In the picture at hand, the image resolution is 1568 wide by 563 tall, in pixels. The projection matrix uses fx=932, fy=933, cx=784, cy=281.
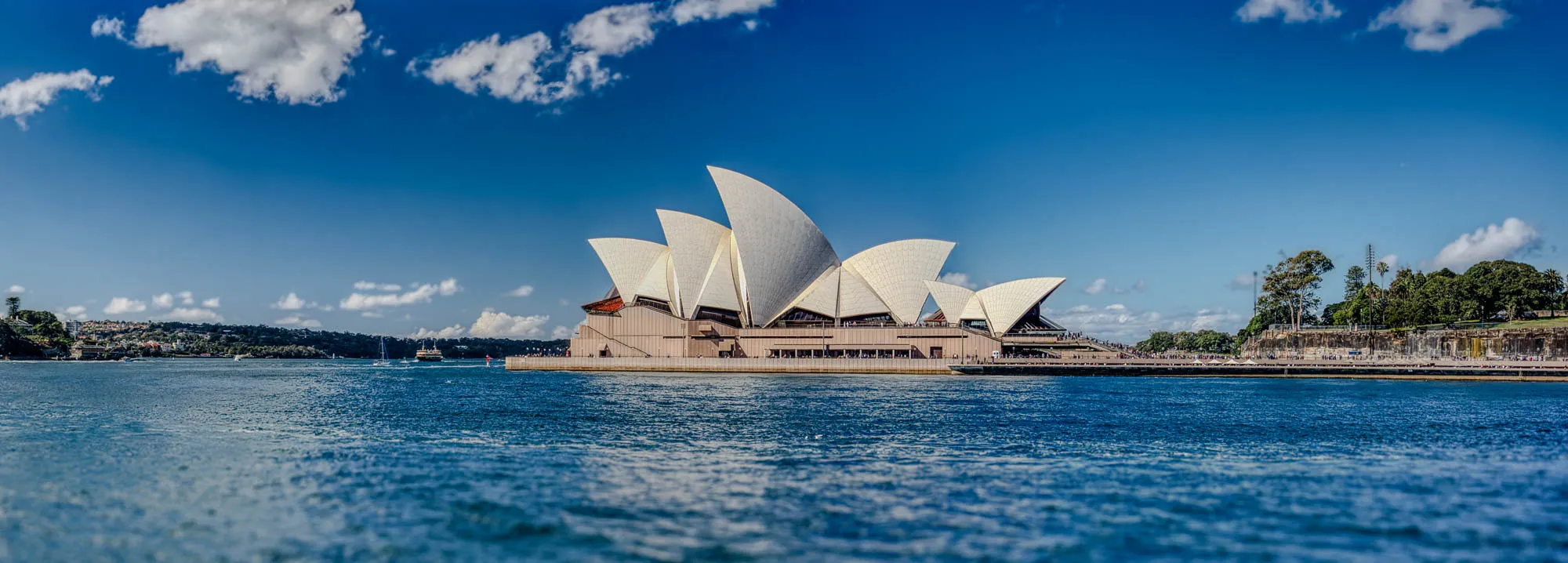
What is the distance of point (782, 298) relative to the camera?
65.4m

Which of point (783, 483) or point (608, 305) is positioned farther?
point (608, 305)

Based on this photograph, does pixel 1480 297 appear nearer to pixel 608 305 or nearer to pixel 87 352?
pixel 608 305

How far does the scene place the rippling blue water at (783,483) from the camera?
1001 centimetres

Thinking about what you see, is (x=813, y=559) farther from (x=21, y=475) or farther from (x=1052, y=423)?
(x=1052, y=423)

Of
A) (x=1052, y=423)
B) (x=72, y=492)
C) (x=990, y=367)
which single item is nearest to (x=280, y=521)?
(x=72, y=492)

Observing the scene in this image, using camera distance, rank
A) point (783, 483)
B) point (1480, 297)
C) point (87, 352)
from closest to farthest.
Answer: point (783, 483) → point (1480, 297) → point (87, 352)

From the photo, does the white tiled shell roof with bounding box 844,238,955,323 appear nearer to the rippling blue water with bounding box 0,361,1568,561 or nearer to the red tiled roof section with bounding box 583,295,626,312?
the red tiled roof section with bounding box 583,295,626,312

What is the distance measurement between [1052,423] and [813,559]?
1520cm

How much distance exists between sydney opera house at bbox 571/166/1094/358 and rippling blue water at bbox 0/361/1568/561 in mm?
35096

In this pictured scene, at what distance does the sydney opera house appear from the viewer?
206ft

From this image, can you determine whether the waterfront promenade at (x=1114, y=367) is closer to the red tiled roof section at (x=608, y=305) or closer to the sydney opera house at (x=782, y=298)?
the sydney opera house at (x=782, y=298)

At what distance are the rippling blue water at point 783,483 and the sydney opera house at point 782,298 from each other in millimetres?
35096

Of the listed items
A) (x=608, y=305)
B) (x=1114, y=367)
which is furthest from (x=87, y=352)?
(x=1114, y=367)

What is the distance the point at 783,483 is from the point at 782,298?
51.7 meters
